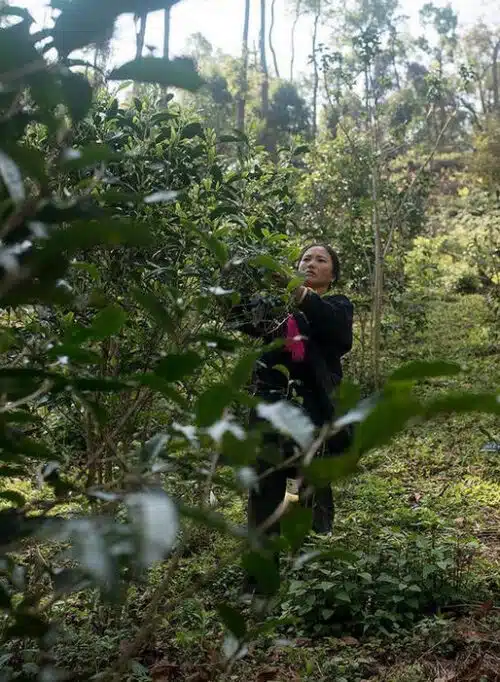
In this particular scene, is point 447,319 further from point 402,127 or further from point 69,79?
point 69,79

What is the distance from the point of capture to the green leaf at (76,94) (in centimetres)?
54

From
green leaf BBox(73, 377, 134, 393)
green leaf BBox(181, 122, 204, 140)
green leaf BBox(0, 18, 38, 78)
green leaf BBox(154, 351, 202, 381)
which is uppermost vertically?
green leaf BBox(181, 122, 204, 140)

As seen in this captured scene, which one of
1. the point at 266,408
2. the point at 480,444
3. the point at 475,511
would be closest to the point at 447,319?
the point at 480,444

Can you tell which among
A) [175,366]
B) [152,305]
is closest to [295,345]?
[152,305]

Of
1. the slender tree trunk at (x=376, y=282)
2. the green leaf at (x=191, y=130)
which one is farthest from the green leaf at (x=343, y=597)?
the slender tree trunk at (x=376, y=282)

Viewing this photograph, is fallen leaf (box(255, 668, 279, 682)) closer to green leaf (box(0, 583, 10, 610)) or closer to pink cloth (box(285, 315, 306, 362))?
pink cloth (box(285, 315, 306, 362))

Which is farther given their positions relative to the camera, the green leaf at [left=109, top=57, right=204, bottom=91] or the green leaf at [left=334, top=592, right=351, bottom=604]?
the green leaf at [left=334, top=592, right=351, bottom=604]

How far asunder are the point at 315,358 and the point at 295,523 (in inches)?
94.8

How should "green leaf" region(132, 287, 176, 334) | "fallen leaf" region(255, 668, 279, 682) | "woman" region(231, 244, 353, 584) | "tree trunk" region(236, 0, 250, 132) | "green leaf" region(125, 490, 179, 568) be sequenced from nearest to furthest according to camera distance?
"green leaf" region(125, 490, 179, 568)
"green leaf" region(132, 287, 176, 334)
"fallen leaf" region(255, 668, 279, 682)
"woman" region(231, 244, 353, 584)
"tree trunk" region(236, 0, 250, 132)

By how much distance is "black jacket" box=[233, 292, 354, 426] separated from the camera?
112 inches

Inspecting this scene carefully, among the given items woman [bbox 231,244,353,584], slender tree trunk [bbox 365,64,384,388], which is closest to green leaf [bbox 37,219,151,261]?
woman [bbox 231,244,353,584]

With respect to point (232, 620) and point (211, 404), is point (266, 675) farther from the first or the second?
point (211, 404)

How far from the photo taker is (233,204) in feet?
8.05

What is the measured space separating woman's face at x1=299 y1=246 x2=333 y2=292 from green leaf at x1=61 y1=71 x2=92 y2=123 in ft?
8.61
